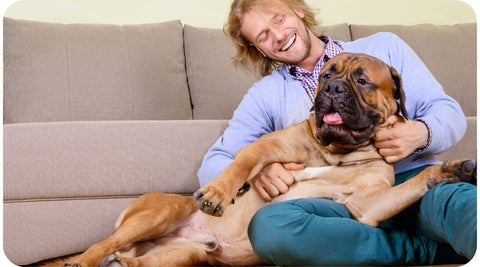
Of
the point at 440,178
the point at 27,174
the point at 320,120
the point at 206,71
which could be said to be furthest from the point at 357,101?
the point at 206,71

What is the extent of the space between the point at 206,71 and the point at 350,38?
1.01 m

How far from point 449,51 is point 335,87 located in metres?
2.08

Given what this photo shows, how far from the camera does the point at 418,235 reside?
1.51 metres

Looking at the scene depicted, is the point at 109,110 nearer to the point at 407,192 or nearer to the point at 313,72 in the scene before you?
the point at 313,72

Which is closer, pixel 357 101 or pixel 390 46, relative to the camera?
pixel 357 101

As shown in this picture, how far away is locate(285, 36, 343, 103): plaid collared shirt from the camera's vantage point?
73.9 inches

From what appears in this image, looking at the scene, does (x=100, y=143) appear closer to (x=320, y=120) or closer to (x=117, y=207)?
(x=117, y=207)

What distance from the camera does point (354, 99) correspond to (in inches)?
57.1

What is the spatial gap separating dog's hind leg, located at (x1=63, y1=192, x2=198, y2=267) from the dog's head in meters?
0.59

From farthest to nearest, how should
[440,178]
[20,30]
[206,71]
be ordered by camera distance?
1. [206,71]
2. [20,30]
3. [440,178]

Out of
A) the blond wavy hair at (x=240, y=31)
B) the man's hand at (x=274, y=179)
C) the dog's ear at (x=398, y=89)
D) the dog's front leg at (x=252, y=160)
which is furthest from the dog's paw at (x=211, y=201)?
the blond wavy hair at (x=240, y=31)

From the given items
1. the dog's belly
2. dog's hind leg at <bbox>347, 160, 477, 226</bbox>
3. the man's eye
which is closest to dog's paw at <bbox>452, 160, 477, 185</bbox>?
dog's hind leg at <bbox>347, 160, 477, 226</bbox>

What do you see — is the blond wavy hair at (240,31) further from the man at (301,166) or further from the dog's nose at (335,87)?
the dog's nose at (335,87)

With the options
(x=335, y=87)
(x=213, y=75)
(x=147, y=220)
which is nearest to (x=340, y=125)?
(x=335, y=87)
